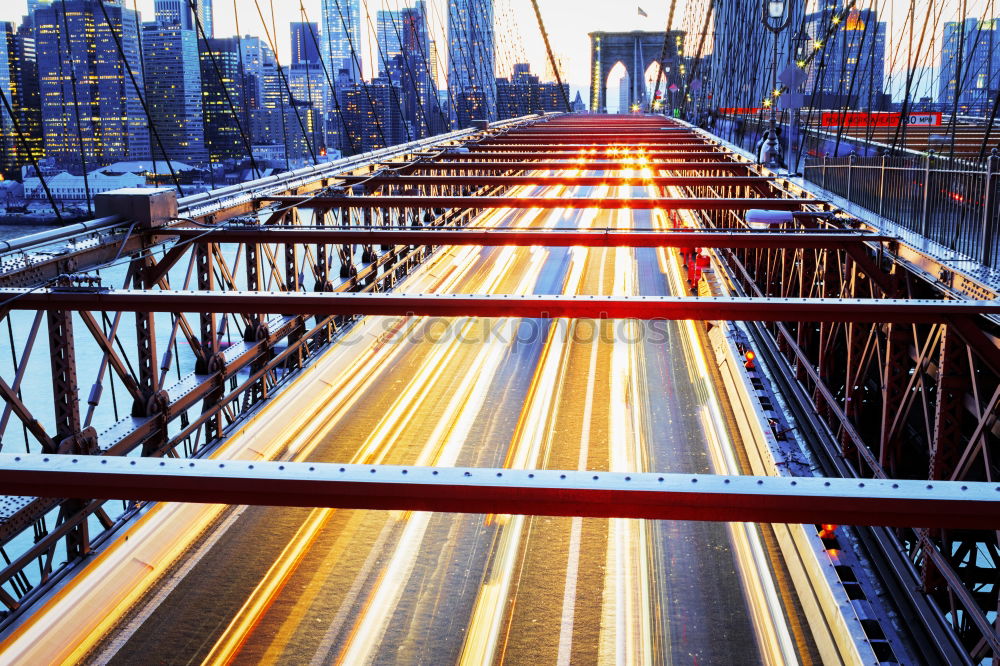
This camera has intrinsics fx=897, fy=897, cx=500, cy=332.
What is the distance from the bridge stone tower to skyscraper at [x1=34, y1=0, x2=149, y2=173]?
10743cm

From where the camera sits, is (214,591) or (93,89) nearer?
(214,591)

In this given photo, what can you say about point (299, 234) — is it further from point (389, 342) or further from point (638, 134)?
point (638, 134)

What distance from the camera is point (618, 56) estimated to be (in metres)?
126

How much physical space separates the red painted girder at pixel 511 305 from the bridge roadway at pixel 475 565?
2931 mm

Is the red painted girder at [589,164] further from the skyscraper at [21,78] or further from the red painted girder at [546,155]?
the skyscraper at [21,78]

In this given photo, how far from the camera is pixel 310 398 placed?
14.8 metres

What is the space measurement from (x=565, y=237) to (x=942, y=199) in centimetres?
428

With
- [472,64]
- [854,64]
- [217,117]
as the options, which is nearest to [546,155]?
[217,117]

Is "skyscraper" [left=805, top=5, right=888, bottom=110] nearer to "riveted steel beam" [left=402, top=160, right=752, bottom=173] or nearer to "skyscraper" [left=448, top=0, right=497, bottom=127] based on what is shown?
"riveted steel beam" [left=402, top=160, right=752, bottom=173]

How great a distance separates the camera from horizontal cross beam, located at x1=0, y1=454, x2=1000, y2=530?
3.89 meters

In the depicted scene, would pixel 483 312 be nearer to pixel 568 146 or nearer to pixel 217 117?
pixel 217 117

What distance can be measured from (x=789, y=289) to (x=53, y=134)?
15313 millimetres

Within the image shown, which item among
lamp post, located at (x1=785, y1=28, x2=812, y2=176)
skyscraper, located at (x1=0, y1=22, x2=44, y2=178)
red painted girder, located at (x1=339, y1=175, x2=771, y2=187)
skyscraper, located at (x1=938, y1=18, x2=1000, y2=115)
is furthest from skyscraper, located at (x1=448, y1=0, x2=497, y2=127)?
red painted girder, located at (x1=339, y1=175, x2=771, y2=187)

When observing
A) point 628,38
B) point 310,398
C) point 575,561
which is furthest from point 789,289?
point 628,38
